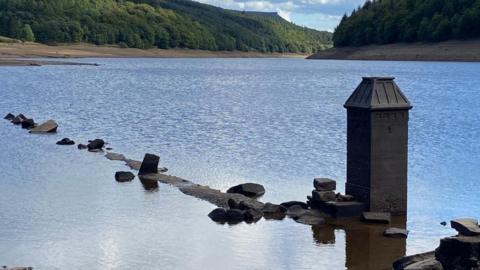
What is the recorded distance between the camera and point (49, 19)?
17750 centimetres

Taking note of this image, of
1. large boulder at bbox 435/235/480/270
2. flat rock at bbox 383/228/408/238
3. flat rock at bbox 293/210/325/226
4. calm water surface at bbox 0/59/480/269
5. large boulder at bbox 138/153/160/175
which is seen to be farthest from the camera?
large boulder at bbox 138/153/160/175

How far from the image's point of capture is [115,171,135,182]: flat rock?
26438mm

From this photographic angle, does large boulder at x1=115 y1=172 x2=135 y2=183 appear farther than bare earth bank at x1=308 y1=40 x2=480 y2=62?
No

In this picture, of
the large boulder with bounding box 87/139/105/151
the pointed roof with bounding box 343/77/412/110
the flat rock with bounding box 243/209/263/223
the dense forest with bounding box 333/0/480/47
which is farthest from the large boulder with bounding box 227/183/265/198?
the dense forest with bounding box 333/0/480/47

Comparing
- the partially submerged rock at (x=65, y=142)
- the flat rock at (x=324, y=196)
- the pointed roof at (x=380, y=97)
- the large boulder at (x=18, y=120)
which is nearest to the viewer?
the pointed roof at (x=380, y=97)

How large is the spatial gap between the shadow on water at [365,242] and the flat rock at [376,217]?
0.51ft

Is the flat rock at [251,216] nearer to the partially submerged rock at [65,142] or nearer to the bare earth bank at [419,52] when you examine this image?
the partially submerged rock at [65,142]

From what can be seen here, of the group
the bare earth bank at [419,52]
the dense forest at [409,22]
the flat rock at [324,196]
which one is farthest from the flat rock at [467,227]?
the dense forest at [409,22]

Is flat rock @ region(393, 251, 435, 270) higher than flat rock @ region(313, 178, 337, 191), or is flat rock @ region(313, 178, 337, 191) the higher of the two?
flat rock @ region(313, 178, 337, 191)

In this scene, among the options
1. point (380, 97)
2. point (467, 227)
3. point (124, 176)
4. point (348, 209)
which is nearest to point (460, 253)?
point (467, 227)

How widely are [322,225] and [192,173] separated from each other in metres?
9.76

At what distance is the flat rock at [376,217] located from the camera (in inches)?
782

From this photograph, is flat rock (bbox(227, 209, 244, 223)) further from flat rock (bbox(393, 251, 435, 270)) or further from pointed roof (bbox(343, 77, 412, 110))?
flat rock (bbox(393, 251, 435, 270))

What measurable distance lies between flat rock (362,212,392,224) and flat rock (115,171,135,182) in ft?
31.3
